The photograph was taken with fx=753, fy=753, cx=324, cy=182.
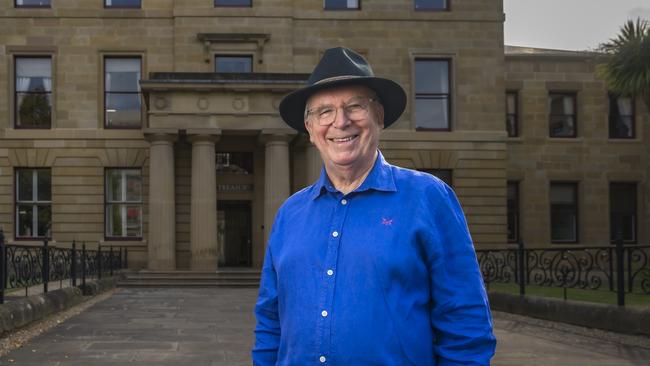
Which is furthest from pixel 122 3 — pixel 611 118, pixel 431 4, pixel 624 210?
pixel 624 210

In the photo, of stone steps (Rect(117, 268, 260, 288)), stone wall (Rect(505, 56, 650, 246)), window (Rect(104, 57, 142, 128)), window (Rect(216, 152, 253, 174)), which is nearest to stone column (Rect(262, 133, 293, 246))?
stone steps (Rect(117, 268, 260, 288))

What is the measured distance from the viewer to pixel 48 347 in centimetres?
970

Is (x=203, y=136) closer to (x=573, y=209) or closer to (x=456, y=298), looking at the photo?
(x=573, y=209)

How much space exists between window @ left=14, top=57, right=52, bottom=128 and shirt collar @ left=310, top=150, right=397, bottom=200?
2920 cm

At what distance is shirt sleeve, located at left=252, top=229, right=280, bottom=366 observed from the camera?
10.2ft

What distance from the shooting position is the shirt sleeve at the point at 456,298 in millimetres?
2674

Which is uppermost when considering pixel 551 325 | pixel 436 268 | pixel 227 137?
pixel 227 137

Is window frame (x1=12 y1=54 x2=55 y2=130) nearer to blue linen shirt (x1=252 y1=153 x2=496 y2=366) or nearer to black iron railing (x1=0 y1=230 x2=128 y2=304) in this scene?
black iron railing (x1=0 y1=230 x2=128 y2=304)

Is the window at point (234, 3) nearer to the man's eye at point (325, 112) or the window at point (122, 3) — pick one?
the window at point (122, 3)

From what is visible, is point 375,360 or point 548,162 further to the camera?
point 548,162

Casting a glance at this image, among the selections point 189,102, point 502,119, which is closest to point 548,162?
point 502,119

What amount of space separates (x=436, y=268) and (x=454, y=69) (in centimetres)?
2887

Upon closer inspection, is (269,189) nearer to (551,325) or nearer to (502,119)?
(502,119)

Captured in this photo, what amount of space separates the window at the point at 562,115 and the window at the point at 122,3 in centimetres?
1826
